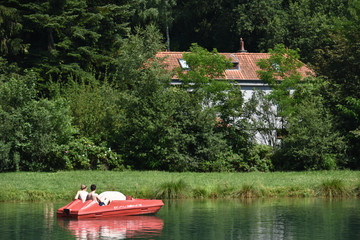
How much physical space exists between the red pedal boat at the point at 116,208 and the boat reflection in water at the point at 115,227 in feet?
0.69

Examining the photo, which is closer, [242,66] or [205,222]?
[205,222]

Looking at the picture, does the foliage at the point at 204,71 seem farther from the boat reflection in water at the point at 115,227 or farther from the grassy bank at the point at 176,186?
the boat reflection in water at the point at 115,227

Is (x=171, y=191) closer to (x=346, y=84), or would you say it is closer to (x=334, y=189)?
(x=334, y=189)

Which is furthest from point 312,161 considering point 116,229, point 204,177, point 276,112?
point 116,229

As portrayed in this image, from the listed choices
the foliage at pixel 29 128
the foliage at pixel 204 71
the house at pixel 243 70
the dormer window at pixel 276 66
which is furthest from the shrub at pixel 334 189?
the house at pixel 243 70

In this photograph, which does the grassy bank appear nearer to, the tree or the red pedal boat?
the red pedal boat

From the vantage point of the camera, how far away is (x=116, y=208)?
2267 cm

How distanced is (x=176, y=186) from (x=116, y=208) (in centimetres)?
475

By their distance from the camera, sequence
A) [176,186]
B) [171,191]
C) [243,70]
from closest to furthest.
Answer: [171,191]
[176,186]
[243,70]

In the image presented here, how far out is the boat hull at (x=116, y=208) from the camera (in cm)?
2211

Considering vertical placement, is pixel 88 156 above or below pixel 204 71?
below

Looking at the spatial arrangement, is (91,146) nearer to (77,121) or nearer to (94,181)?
(77,121)

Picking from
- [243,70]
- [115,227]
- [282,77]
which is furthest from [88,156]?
[243,70]

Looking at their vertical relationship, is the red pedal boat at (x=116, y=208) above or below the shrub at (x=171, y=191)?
below
